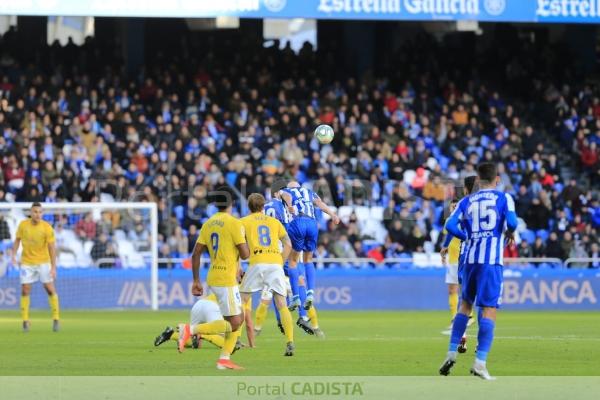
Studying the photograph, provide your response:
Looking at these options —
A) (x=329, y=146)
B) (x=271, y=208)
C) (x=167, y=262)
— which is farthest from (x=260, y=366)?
(x=329, y=146)

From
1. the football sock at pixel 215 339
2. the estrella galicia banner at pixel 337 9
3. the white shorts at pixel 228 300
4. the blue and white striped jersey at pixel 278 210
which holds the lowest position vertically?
the football sock at pixel 215 339

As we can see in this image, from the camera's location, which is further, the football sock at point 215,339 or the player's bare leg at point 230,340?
the football sock at point 215,339

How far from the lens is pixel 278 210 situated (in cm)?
1858

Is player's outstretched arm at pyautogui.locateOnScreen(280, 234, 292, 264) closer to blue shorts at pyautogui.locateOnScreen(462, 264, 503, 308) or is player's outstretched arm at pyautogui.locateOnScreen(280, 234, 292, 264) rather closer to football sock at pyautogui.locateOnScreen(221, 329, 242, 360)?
football sock at pyautogui.locateOnScreen(221, 329, 242, 360)

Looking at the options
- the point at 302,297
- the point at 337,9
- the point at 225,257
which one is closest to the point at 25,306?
the point at 302,297

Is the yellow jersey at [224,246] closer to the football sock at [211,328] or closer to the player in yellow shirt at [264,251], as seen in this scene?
the football sock at [211,328]

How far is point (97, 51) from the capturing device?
3719cm

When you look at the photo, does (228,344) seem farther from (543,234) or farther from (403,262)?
(543,234)

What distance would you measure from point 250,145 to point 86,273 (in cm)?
636

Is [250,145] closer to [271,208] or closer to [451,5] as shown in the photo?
[451,5]

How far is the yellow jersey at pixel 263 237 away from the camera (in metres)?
15.6

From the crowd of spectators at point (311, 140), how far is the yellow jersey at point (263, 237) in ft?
47.7

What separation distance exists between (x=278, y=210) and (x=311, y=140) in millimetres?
15839

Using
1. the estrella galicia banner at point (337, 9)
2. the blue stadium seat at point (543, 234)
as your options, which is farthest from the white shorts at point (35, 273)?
the blue stadium seat at point (543, 234)
